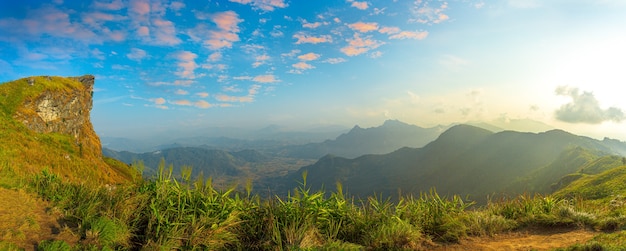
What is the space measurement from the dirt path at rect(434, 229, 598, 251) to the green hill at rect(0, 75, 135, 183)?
33.5 meters

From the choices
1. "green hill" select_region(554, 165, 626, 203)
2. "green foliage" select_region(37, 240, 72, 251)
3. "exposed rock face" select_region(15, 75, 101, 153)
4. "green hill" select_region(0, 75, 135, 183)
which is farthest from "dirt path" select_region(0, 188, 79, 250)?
"green hill" select_region(554, 165, 626, 203)

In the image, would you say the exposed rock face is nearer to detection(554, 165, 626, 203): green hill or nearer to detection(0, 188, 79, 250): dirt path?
detection(0, 188, 79, 250): dirt path

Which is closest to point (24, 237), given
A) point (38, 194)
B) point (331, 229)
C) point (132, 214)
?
point (132, 214)

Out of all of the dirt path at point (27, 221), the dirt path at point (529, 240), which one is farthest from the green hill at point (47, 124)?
the dirt path at point (529, 240)

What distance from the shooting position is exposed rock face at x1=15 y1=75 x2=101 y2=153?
5100 centimetres

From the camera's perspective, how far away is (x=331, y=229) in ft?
24.9

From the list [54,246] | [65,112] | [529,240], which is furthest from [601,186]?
[65,112]

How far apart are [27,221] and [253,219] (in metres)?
4.73

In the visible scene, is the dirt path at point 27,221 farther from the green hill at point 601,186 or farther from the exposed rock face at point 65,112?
the green hill at point 601,186

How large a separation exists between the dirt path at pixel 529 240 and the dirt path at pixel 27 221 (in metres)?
8.77

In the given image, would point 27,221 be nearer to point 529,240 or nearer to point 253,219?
point 253,219

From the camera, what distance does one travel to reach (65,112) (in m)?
67.1

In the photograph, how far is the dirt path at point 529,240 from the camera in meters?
7.51

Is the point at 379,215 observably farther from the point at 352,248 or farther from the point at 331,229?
the point at 352,248
